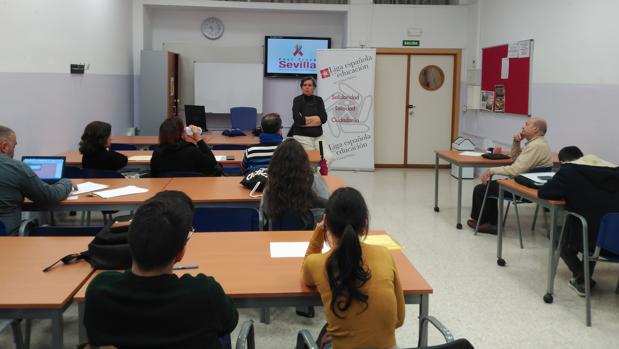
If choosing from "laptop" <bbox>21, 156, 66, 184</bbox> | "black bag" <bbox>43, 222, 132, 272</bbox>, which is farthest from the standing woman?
"black bag" <bbox>43, 222, 132, 272</bbox>

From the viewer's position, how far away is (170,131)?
182 inches

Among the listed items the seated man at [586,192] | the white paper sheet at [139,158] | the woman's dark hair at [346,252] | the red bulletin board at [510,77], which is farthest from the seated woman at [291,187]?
the red bulletin board at [510,77]

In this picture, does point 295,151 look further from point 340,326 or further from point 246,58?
point 246,58

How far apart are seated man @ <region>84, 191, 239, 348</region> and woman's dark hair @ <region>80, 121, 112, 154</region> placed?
3.71m

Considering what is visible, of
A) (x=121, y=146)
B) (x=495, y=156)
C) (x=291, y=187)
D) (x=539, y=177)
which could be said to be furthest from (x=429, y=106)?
(x=291, y=187)

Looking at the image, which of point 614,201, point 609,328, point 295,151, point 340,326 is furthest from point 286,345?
point 614,201

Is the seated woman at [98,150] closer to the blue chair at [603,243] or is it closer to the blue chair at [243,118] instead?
the blue chair at [603,243]

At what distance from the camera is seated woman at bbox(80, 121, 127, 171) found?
5164 mm

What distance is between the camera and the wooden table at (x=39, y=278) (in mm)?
2059

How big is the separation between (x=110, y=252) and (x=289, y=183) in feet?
4.08

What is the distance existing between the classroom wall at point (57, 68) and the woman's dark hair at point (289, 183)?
10.5 ft

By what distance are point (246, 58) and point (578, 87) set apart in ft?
18.9

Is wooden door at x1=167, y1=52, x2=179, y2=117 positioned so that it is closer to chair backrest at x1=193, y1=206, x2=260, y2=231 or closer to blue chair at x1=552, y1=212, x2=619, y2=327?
chair backrest at x1=193, y1=206, x2=260, y2=231

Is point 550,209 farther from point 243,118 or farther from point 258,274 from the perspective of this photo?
point 243,118
